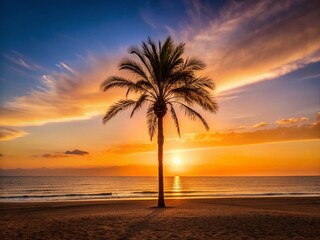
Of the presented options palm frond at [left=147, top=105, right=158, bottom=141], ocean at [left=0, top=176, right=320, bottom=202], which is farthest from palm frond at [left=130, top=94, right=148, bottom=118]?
ocean at [left=0, top=176, right=320, bottom=202]

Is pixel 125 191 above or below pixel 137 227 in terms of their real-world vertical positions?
above

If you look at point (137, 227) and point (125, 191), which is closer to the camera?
point (137, 227)

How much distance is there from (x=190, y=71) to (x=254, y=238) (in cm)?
1336

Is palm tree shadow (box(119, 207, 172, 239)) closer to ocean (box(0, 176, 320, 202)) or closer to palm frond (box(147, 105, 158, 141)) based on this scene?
palm frond (box(147, 105, 158, 141))

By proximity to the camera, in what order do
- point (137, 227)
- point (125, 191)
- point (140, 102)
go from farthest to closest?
point (125, 191) < point (140, 102) < point (137, 227)

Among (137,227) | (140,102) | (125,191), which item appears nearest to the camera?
(137,227)

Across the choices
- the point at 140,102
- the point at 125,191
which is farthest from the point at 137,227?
the point at 125,191

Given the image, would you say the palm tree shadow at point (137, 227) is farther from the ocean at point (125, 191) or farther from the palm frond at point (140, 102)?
the ocean at point (125, 191)

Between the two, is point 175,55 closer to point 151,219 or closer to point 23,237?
point 151,219

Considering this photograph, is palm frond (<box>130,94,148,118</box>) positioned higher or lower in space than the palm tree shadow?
higher

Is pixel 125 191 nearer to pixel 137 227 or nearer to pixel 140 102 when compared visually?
pixel 140 102

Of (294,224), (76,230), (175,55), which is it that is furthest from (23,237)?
(175,55)

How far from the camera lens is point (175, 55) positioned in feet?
71.3

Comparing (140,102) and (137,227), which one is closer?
(137,227)
